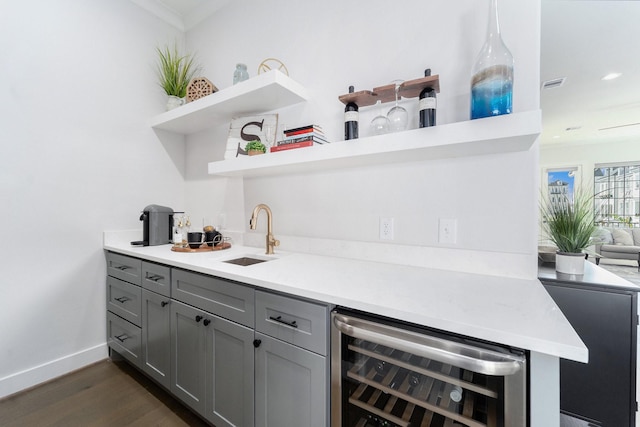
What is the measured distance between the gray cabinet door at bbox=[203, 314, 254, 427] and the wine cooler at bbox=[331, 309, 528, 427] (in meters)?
0.44

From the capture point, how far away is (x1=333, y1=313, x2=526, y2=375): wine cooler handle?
671 mm

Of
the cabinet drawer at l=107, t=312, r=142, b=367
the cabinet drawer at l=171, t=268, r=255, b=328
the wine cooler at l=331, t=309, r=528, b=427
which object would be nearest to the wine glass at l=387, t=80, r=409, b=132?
the wine cooler at l=331, t=309, r=528, b=427

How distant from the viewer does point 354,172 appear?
63.1 inches

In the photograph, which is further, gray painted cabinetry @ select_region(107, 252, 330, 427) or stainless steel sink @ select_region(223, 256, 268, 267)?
stainless steel sink @ select_region(223, 256, 268, 267)

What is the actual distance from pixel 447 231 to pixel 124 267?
2113 millimetres

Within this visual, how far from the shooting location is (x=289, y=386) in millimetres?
1038

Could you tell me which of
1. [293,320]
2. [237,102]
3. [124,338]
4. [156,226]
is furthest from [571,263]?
[124,338]

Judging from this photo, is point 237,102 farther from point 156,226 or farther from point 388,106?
point 156,226

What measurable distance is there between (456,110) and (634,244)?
21.9 feet

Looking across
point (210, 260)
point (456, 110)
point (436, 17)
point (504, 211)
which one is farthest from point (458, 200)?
point (210, 260)

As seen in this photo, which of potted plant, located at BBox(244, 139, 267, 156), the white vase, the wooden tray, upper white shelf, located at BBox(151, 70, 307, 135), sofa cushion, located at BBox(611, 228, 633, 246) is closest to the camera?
upper white shelf, located at BBox(151, 70, 307, 135)

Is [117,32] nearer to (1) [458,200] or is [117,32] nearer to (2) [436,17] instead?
Result: (2) [436,17]

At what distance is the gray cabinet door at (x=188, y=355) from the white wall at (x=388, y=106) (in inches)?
28.5

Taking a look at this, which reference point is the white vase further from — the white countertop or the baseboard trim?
the baseboard trim
